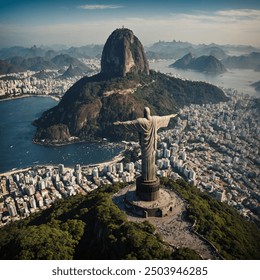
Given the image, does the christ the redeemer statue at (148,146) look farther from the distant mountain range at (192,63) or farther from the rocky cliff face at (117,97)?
the distant mountain range at (192,63)

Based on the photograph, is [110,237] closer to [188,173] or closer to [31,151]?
[188,173]

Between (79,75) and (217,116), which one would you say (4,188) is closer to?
(217,116)

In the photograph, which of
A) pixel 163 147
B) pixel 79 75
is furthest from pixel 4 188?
pixel 79 75

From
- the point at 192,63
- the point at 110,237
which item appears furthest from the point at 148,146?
the point at 192,63

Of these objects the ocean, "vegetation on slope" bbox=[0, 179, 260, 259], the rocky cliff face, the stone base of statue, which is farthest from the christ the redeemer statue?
the rocky cliff face

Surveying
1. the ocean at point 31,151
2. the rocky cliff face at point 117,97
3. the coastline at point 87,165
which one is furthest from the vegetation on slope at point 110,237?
the rocky cliff face at point 117,97
